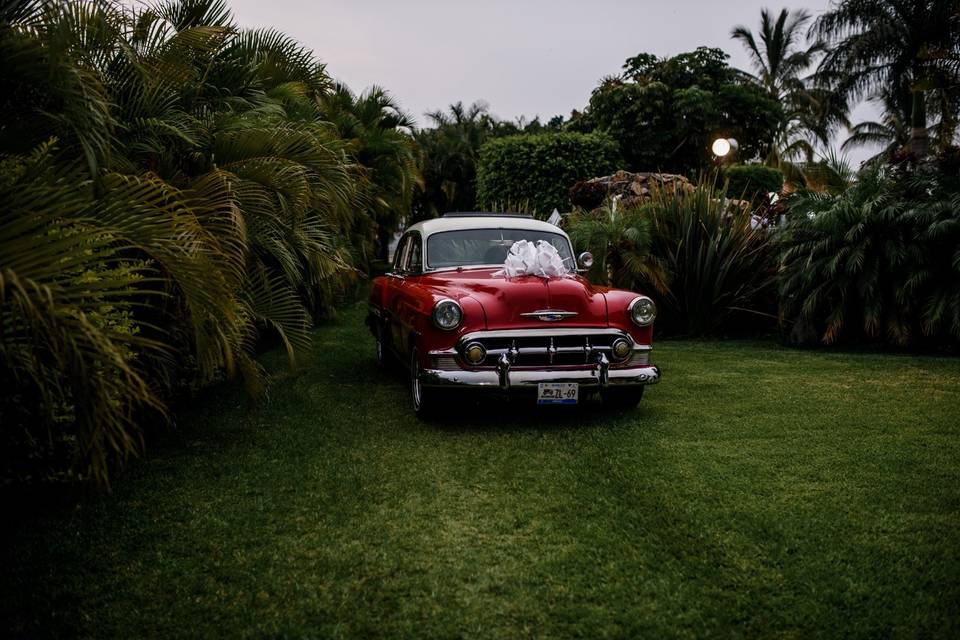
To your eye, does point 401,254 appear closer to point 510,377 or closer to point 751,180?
point 510,377

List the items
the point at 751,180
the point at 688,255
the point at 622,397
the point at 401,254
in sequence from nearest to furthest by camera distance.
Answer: the point at 622,397 → the point at 401,254 → the point at 688,255 → the point at 751,180

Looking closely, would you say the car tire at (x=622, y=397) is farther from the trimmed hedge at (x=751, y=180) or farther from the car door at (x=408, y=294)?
the trimmed hedge at (x=751, y=180)

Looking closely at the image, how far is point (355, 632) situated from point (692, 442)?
309 cm

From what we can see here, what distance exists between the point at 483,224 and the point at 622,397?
6.90ft

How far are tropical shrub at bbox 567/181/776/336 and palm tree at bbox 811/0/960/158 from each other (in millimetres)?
13032

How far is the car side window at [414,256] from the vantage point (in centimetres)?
690

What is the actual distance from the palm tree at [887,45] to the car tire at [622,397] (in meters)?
18.0

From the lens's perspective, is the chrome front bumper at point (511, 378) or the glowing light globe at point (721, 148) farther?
the glowing light globe at point (721, 148)

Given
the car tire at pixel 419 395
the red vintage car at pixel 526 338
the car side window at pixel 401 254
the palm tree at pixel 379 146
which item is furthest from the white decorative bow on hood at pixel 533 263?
the palm tree at pixel 379 146

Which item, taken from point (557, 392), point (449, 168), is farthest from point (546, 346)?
point (449, 168)

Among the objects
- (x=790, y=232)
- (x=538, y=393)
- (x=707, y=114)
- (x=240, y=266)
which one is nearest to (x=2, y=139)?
(x=240, y=266)

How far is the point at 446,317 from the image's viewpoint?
211 inches

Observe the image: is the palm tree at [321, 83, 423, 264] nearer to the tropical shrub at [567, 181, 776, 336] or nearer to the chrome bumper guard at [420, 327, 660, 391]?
the tropical shrub at [567, 181, 776, 336]

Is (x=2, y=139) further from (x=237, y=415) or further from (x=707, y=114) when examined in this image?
(x=707, y=114)
